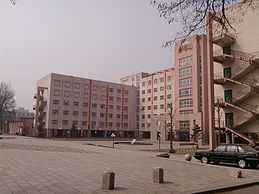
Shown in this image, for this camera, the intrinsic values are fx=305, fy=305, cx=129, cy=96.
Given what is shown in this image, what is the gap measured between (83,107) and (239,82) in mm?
68758

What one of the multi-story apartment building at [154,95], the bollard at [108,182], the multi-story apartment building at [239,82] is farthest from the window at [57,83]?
the bollard at [108,182]

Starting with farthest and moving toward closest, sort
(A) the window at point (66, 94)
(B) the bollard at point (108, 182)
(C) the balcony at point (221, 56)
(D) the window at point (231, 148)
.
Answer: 1. (A) the window at point (66, 94)
2. (C) the balcony at point (221, 56)
3. (D) the window at point (231, 148)
4. (B) the bollard at point (108, 182)

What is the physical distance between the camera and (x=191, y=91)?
77625mm

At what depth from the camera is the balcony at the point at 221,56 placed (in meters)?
39.9

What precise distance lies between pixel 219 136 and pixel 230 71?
8.89m

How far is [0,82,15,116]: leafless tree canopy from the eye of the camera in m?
78.4

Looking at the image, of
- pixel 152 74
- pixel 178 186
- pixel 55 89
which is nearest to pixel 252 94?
pixel 178 186

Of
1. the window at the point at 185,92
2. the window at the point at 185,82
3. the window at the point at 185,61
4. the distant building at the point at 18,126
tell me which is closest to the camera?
the window at the point at 185,61

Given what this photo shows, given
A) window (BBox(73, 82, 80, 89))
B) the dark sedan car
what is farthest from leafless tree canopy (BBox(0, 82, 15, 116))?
the dark sedan car

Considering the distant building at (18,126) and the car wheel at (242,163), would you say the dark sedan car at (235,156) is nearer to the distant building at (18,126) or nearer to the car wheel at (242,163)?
the car wheel at (242,163)

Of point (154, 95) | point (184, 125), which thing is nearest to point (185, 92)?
point (184, 125)

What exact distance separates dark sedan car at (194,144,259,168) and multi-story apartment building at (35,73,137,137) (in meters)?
74.6

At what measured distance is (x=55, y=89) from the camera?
93312mm

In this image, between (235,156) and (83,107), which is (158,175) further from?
(83,107)
